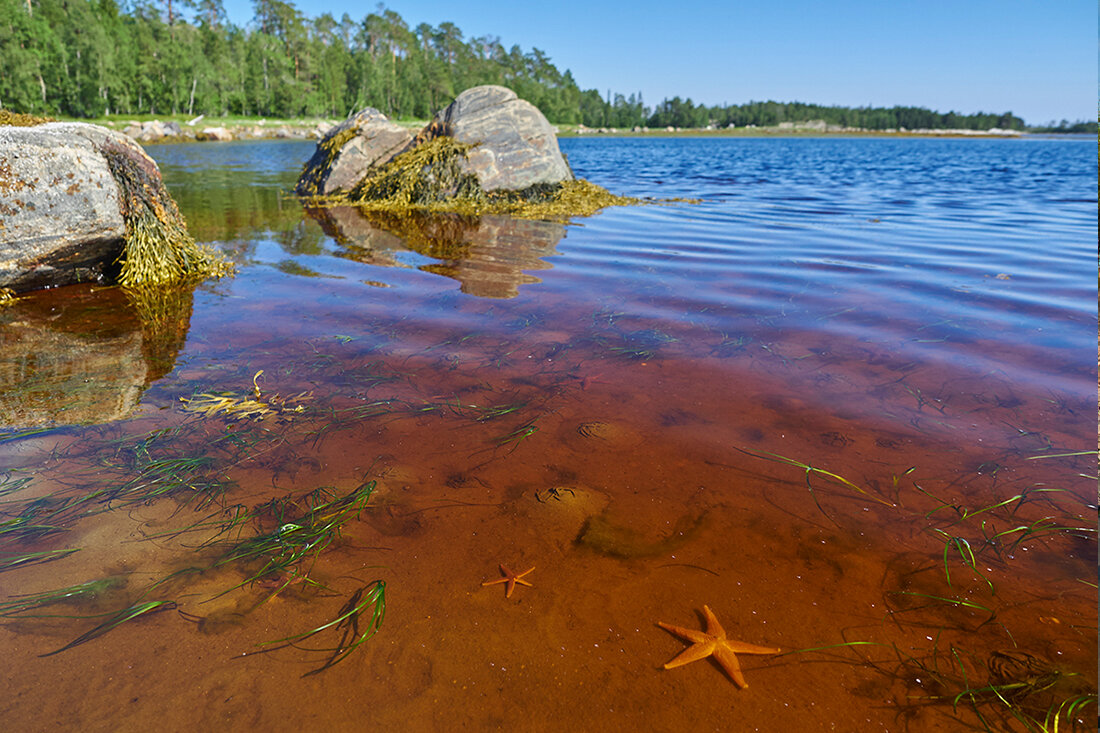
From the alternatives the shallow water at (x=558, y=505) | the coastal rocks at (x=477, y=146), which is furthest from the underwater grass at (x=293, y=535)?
the coastal rocks at (x=477, y=146)

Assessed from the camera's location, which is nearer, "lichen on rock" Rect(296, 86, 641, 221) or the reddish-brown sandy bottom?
the reddish-brown sandy bottom

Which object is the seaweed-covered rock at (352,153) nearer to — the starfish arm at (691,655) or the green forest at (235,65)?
the starfish arm at (691,655)

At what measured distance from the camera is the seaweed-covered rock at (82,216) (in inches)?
208

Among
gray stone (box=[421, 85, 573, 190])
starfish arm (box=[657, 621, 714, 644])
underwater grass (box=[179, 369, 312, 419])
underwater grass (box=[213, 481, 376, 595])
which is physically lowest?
starfish arm (box=[657, 621, 714, 644])

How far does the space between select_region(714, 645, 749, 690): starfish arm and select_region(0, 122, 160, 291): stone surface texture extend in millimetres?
6870

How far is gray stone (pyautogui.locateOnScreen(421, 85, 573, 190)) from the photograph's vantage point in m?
12.3

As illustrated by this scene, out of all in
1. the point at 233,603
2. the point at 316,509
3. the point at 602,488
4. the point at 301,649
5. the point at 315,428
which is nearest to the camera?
the point at 301,649

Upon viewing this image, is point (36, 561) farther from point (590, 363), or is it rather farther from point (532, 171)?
point (532, 171)

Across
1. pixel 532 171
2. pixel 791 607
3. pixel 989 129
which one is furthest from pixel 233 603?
pixel 989 129

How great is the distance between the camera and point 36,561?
2135 mm

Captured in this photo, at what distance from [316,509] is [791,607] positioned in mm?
2000

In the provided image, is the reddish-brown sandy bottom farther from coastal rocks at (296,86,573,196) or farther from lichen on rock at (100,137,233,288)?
coastal rocks at (296,86,573,196)

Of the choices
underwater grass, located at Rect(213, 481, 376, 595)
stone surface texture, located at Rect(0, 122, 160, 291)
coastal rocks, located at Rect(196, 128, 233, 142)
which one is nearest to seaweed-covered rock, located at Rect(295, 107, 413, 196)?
stone surface texture, located at Rect(0, 122, 160, 291)

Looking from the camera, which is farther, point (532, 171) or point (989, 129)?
point (989, 129)
